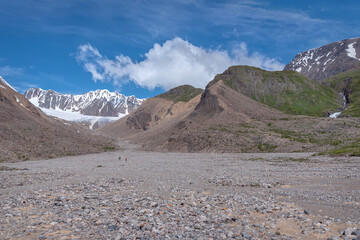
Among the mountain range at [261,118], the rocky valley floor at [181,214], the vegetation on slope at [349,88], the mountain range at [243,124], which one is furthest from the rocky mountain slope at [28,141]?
the vegetation on slope at [349,88]

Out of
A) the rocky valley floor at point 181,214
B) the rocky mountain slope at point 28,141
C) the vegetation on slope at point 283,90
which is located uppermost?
the vegetation on slope at point 283,90

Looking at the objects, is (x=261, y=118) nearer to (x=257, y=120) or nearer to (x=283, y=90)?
(x=257, y=120)

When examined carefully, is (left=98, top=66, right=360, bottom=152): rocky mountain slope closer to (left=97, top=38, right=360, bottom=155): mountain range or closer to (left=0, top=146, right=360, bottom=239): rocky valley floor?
(left=97, top=38, right=360, bottom=155): mountain range

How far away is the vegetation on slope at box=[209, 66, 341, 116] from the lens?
129 m

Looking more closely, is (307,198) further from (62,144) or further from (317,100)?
(317,100)

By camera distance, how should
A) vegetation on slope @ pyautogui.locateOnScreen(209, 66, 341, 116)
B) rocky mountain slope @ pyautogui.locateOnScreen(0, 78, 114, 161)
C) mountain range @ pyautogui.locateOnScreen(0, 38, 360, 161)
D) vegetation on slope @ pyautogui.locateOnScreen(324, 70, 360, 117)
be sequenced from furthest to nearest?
vegetation on slope @ pyautogui.locateOnScreen(324, 70, 360, 117)
vegetation on slope @ pyautogui.locateOnScreen(209, 66, 341, 116)
mountain range @ pyautogui.locateOnScreen(0, 38, 360, 161)
rocky mountain slope @ pyautogui.locateOnScreen(0, 78, 114, 161)

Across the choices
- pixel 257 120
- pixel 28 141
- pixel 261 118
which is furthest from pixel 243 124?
pixel 28 141

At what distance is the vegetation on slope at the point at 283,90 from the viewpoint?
129m

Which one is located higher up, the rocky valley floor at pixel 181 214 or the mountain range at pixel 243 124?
the mountain range at pixel 243 124

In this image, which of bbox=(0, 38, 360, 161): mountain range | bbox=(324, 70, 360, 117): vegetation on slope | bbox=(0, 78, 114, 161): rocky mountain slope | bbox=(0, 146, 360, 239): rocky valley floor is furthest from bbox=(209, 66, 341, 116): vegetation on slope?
bbox=(0, 146, 360, 239): rocky valley floor

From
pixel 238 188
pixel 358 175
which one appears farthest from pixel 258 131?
pixel 238 188

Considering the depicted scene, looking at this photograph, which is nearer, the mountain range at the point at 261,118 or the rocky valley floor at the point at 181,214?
the rocky valley floor at the point at 181,214

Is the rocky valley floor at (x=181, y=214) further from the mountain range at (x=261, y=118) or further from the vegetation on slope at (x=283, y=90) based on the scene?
the vegetation on slope at (x=283, y=90)

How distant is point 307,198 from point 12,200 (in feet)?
61.1
